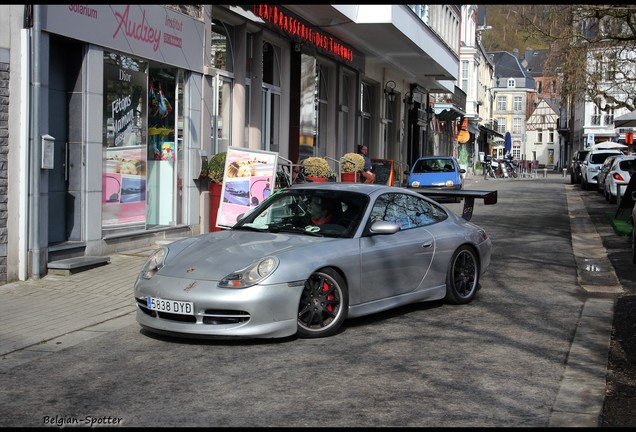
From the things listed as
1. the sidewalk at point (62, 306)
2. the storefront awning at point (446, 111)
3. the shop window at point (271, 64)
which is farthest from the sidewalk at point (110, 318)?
the storefront awning at point (446, 111)

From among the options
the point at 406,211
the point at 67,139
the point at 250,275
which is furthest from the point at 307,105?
the point at 250,275

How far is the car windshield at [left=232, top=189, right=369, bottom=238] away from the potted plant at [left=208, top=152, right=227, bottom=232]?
5506 mm

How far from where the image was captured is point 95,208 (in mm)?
11188

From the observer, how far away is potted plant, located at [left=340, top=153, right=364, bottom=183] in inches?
848

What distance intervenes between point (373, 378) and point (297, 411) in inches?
36.3

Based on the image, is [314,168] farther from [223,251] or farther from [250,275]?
[250,275]

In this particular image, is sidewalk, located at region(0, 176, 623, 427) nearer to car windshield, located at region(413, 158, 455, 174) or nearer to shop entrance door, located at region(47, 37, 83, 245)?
shop entrance door, located at region(47, 37, 83, 245)

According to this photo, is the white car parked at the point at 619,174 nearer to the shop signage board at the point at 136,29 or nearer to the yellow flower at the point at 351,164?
the yellow flower at the point at 351,164

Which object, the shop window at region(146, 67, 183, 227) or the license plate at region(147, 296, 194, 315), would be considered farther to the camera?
the shop window at region(146, 67, 183, 227)

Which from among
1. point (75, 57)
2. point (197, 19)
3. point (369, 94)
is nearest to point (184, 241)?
point (75, 57)

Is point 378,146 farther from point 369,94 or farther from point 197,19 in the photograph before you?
point 197,19

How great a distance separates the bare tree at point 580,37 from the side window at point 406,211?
11.4 ft

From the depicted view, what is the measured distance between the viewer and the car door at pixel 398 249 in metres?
7.51

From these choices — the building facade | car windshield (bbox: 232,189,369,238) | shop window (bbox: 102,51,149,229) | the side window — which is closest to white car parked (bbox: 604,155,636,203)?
the building facade
